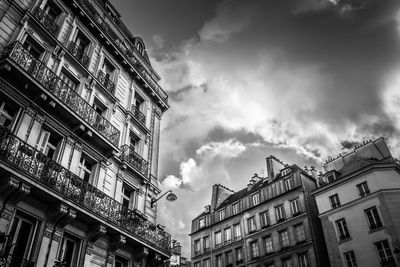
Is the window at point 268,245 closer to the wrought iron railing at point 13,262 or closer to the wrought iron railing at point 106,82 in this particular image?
the wrought iron railing at point 106,82

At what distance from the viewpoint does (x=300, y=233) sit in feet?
103

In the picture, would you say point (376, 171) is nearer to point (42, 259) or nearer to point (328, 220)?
point (328, 220)

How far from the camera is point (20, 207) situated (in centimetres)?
1047

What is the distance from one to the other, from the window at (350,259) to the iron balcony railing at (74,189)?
17.0 meters

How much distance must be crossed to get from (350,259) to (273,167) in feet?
47.8

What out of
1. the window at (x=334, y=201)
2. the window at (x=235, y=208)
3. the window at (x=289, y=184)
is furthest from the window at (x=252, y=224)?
the window at (x=334, y=201)

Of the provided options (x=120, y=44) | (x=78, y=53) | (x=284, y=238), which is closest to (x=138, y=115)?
(x=120, y=44)

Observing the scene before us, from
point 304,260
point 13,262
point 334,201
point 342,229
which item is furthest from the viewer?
point 304,260

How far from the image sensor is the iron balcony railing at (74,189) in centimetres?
1043

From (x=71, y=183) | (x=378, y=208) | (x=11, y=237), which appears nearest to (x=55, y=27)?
(x=71, y=183)

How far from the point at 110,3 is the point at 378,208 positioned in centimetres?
2410

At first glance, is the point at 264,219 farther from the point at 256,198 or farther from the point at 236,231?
the point at 236,231

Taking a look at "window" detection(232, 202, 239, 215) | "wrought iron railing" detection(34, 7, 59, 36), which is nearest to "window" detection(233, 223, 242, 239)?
"window" detection(232, 202, 239, 215)

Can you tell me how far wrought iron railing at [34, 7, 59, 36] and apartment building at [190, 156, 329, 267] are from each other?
85.8ft
